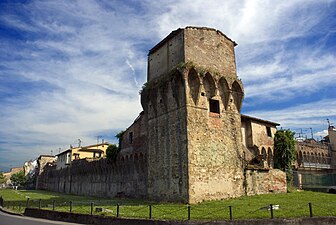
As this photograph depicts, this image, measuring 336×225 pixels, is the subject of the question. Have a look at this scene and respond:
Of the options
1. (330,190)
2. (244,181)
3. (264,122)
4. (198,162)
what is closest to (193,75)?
(198,162)

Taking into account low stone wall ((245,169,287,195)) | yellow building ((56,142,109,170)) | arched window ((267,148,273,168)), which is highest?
yellow building ((56,142,109,170))

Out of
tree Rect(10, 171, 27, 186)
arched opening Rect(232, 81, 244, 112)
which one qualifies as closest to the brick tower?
arched opening Rect(232, 81, 244, 112)

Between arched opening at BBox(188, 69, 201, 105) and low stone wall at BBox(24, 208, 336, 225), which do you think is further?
arched opening at BBox(188, 69, 201, 105)

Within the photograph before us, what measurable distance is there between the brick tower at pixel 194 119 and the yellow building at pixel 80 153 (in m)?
38.8

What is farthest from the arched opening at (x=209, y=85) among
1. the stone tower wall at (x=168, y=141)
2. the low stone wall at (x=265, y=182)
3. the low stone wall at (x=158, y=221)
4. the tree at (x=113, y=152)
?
the tree at (x=113, y=152)

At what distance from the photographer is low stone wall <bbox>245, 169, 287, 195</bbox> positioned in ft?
68.7

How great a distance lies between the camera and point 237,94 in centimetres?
2219

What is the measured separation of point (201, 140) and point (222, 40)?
8.94 m

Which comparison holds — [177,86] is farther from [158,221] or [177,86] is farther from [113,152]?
[113,152]

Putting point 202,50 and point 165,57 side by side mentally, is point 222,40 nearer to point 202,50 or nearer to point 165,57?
point 202,50

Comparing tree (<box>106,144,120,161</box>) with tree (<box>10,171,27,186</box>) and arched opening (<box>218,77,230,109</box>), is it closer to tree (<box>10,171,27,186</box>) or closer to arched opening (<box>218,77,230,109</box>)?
arched opening (<box>218,77,230,109</box>)

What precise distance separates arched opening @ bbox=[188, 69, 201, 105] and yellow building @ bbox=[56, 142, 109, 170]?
41.5 m

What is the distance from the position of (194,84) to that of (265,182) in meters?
9.81

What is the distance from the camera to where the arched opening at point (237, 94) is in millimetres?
22084
